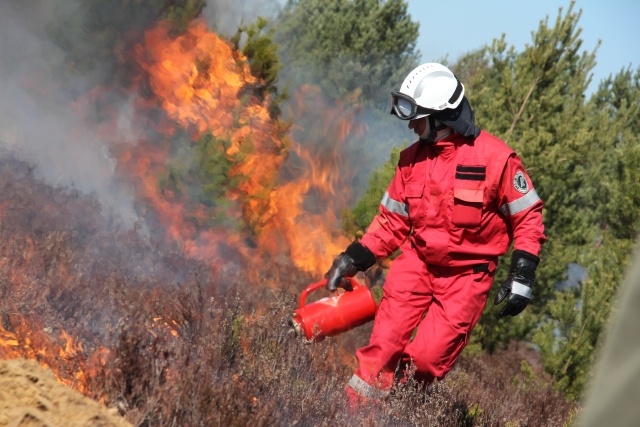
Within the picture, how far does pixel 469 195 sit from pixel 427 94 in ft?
2.00

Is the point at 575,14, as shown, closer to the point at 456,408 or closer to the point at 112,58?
the point at 112,58

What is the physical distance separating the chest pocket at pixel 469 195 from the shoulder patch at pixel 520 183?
0.56 ft

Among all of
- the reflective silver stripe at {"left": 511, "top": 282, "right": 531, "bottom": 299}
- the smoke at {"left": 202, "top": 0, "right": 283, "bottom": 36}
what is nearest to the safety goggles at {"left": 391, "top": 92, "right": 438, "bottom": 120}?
the reflective silver stripe at {"left": 511, "top": 282, "right": 531, "bottom": 299}

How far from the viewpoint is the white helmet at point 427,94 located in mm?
4191

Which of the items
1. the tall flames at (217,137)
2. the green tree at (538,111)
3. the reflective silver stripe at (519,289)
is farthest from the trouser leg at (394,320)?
the green tree at (538,111)

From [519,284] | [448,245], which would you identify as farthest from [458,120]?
[519,284]

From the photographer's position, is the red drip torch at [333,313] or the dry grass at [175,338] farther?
the red drip torch at [333,313]

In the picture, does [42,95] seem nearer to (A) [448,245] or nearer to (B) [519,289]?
(A) [448,245]

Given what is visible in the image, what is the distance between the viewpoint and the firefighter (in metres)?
4.13

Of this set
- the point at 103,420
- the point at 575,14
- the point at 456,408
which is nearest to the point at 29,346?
the point at 103,420

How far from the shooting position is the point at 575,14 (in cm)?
861

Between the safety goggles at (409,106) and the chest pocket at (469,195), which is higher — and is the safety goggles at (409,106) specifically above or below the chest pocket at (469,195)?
above

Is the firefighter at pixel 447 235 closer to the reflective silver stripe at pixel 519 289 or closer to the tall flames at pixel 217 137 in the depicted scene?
the reflective silver stripe at pixel 519 289

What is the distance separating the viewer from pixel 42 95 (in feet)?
27.4
